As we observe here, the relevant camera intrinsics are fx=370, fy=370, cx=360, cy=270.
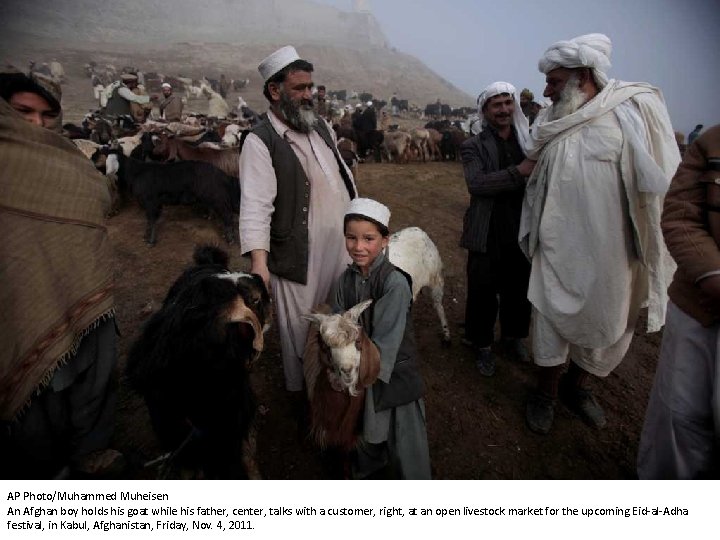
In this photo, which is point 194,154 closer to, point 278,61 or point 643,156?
point 278,61

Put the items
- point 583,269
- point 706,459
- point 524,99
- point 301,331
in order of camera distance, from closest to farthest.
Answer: point 706,459
point 583,269
point 301,331
point 524,99

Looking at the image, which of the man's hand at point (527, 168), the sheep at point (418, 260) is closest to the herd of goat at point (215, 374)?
the sheep at point (418, 260)

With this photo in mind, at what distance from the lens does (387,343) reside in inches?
76.1

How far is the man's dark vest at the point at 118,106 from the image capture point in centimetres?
1170

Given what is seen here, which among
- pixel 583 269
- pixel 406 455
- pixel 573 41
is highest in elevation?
pixel 573 41

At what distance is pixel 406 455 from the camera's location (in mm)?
2066

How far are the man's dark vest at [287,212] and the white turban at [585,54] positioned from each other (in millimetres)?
1679

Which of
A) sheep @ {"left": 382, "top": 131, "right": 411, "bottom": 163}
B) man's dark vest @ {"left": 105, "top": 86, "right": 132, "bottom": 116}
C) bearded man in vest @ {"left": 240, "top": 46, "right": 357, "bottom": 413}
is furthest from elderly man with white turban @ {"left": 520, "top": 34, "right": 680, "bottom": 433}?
man's dark vest @ {"left": 105, "top": 86, "right": 132, "bottom": 116}

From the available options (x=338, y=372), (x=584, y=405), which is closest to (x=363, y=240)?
(x=338, y=372)

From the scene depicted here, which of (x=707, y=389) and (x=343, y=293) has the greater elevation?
(x=707, y=389)

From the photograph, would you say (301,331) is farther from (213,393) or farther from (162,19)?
(162,19)

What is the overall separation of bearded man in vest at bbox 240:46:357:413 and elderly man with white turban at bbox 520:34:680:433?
133cm

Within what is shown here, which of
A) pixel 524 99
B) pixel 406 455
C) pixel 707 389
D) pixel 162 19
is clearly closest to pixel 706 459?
pixel 707 389
